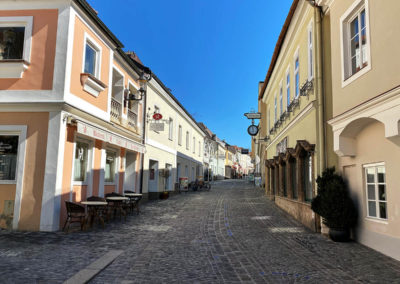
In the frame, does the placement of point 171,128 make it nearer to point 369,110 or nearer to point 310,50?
point 310,50

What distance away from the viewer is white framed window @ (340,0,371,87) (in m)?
6.70

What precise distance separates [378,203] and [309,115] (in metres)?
3.82

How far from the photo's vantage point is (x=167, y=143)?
21125 millimetres

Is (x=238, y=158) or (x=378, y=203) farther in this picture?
(x=238, y=158)

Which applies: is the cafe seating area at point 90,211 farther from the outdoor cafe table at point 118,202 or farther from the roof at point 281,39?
the roof at point 281,39

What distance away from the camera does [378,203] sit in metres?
6.70

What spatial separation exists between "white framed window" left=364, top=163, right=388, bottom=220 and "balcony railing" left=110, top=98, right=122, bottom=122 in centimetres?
913

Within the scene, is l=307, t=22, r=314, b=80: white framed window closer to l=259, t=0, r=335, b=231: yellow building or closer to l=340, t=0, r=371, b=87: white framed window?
l=259, t=0, r=335, b=231: yellow building

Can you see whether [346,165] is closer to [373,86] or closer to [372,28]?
[373,86]

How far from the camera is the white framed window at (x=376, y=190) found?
654 cm

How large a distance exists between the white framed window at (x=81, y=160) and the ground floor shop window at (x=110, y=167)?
6.17 feet

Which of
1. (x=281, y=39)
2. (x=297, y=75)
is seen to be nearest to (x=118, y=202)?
(x=297, y=75)

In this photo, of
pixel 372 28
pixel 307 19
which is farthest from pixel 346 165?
pixel 307 19

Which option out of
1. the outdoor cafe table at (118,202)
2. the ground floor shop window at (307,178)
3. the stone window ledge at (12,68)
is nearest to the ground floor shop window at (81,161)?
the outdoor cafe table at (118,202)
